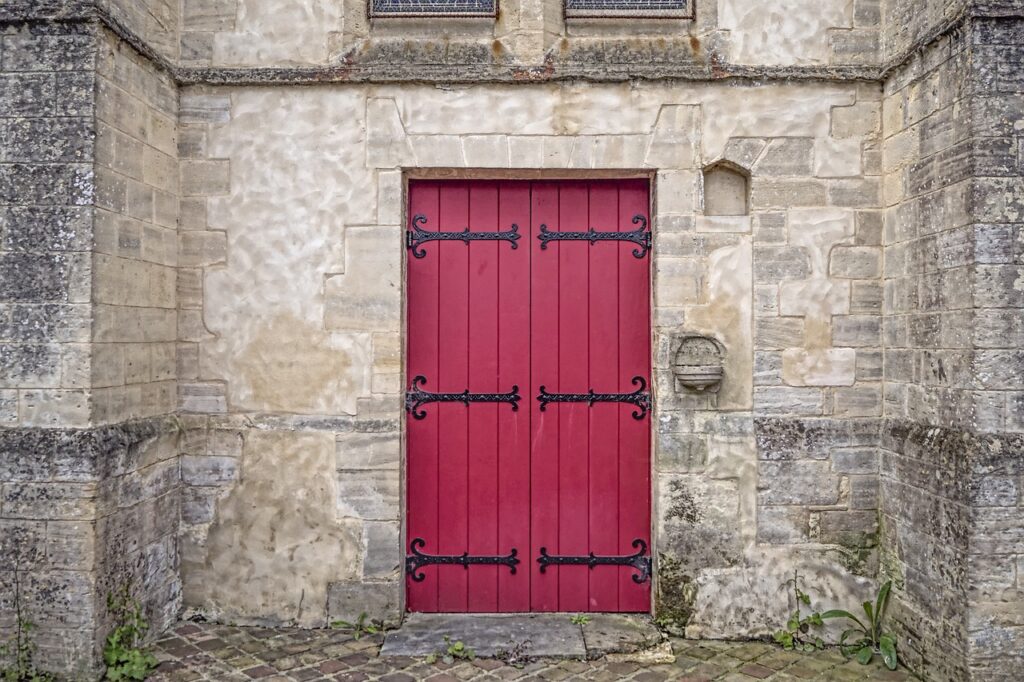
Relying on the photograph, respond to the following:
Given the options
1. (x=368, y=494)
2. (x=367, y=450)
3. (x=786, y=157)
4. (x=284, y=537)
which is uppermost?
(x=786, y=157)

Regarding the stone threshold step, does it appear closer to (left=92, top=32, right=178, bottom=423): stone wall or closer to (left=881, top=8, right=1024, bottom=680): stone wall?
(left=881, top=8, right=1024, bottom=680): stone wall

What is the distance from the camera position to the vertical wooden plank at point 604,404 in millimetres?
4281

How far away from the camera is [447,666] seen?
3.74m

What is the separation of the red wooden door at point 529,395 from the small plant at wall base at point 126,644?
51.4 inches

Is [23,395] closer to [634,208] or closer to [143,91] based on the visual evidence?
[143,91]

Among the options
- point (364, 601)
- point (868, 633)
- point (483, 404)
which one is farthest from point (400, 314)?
point (868, 633)

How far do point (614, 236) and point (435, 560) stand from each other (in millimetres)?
1975

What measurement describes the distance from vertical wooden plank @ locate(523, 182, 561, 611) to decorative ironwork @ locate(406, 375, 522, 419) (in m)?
0.09

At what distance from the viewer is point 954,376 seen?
3.49 metres

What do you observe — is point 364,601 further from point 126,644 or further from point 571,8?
point 571,8

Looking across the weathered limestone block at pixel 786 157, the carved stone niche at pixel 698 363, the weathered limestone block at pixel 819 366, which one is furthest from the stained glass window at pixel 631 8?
the weathered limestone block at pixel 819 366

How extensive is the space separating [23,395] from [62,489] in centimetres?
45

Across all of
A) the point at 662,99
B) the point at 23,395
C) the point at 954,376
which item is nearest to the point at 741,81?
the point at 662,99

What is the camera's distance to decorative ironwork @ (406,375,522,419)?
4.28 metres
